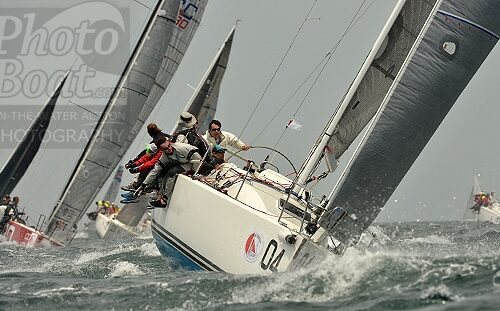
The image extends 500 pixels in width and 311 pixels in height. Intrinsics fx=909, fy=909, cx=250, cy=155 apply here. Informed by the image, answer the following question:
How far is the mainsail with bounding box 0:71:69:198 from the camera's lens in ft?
83.4

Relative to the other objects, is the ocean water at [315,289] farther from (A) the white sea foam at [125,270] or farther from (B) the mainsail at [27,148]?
(B) the mainsail at [27,148]

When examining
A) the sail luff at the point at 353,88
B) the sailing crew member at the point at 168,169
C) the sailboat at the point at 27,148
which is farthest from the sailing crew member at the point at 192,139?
the sailboat at the point at 27,148

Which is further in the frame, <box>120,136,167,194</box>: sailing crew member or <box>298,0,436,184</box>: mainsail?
<box>120,136,167,194</box>: sailing crew member

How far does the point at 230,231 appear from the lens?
31.1 feet

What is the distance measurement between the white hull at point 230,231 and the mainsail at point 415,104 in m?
0.56

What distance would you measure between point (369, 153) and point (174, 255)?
2949 mm

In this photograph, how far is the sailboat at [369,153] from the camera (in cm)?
911

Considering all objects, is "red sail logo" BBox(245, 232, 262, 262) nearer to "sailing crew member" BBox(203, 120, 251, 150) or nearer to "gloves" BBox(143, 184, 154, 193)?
"gloves" BBox(143, 184, 154, 193)

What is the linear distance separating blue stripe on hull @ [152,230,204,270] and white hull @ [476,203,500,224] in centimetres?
2810

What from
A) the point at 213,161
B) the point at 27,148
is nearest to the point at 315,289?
the point at 213,161

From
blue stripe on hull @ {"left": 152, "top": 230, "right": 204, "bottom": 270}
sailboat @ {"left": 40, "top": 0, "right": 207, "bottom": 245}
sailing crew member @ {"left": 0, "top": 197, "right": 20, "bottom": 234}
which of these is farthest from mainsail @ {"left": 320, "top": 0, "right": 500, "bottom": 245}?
sailing crew member @ {"left": 0, "top": 197, "right": 20, "bottom": 234}

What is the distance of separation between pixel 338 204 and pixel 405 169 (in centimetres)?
83

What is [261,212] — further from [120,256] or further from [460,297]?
[120,256]

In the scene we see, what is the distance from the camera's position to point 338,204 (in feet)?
30.3
